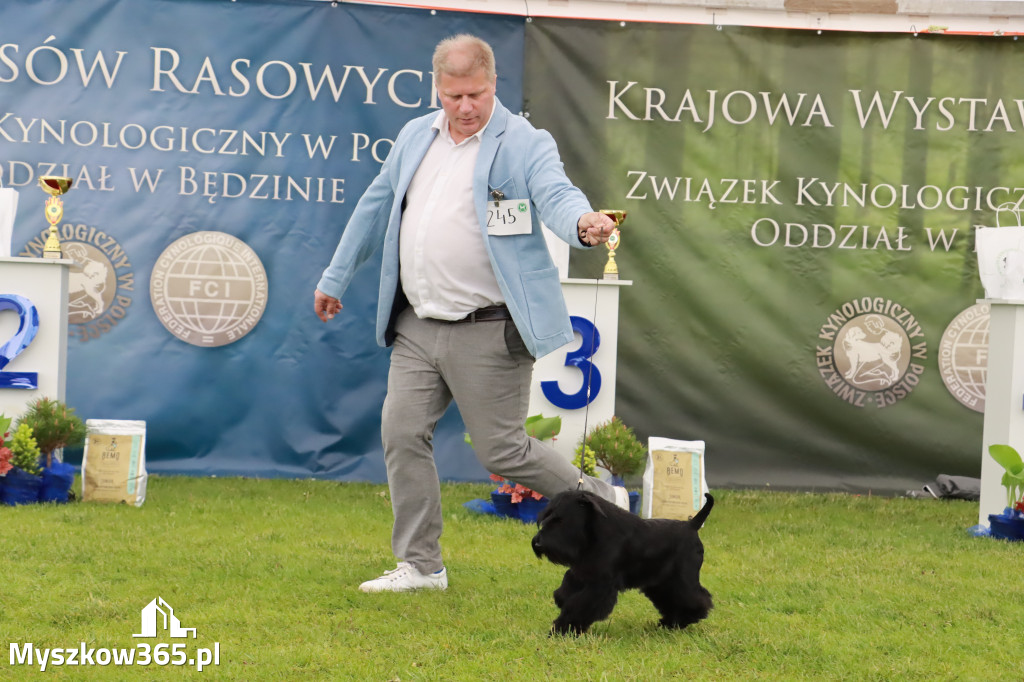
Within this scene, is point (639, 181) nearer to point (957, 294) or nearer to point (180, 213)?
point (957, 294)

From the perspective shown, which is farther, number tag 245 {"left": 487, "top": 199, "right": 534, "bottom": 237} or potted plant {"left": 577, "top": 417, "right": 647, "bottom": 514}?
potted plant {"left": 577, "top": 417, "right": 647, "bottom": 514}

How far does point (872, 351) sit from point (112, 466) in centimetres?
389

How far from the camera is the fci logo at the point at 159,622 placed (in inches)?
109

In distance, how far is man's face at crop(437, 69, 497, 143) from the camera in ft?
9.95

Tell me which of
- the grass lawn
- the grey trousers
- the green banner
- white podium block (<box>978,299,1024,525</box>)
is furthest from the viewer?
the green banner

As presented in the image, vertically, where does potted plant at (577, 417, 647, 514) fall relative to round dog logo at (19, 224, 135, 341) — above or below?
below

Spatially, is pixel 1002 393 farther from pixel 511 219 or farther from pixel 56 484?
pixel 56 484

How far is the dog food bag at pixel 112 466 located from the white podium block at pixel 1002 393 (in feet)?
11.9

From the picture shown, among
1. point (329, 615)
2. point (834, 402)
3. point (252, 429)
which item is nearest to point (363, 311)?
point (252, 429)

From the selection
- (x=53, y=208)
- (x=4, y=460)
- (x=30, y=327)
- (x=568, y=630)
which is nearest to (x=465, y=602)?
(x=568, y=630)

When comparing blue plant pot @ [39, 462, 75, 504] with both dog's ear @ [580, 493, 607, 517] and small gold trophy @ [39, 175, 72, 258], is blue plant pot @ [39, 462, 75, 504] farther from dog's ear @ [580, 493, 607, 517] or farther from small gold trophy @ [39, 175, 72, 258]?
dog's ear @ [580, 493, 607, 517]

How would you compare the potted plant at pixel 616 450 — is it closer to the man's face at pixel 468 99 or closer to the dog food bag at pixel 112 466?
the dog food bag at pixel 112 466

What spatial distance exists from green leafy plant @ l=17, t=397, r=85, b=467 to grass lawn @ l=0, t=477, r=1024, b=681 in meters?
Answer: 0.31

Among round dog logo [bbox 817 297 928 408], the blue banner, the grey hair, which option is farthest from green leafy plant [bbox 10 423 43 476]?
round dog logo [bbox 817 297 928 408]
